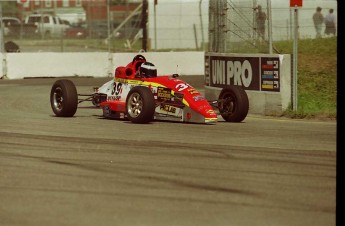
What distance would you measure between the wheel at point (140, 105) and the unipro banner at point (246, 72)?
3.21m

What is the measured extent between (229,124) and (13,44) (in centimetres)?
2114

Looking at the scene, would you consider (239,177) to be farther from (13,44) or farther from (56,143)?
(13,44)

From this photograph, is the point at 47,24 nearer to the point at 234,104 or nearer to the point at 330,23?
the point at 330,23

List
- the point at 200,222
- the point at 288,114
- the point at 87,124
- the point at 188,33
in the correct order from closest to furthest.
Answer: the point at 200,222, the point at 87,124, the point at 288,114, the point at 188,33

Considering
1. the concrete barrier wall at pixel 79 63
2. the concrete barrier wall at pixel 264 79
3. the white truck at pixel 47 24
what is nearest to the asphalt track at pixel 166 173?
the concrete barrier wall at pixel 264 79

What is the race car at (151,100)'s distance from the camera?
14828mm

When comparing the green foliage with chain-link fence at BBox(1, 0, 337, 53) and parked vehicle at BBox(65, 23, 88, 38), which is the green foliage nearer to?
chain-link fence at BBox(1, 0, 337, 53)

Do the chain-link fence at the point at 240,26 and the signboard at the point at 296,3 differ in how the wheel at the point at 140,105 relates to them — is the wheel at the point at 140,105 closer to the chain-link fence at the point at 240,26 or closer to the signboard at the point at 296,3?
the chain-link fence at the point at 240,26

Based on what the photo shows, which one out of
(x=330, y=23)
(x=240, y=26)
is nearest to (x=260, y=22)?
(x=240, y=26)

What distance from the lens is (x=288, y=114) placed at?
55.3ft

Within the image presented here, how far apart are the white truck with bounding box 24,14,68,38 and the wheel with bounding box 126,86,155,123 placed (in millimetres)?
21275

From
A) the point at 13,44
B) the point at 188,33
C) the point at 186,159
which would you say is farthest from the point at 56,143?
the point at 188,33

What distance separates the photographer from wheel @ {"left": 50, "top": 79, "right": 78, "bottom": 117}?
16.1 meters

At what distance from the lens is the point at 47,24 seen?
43.7 metres
